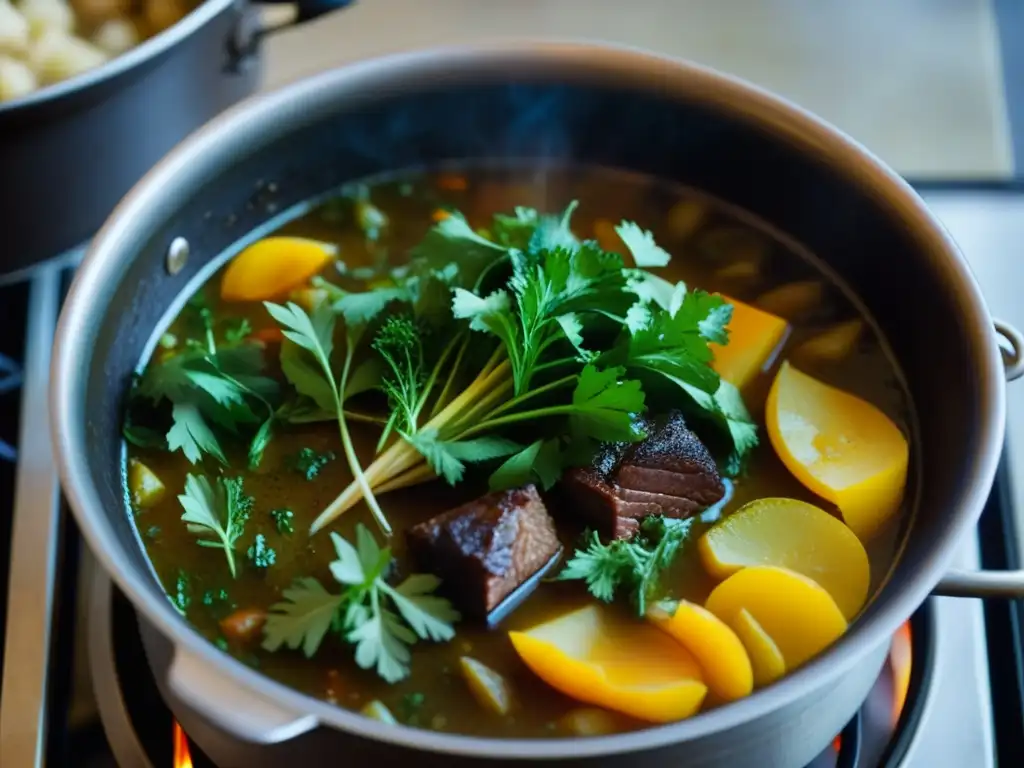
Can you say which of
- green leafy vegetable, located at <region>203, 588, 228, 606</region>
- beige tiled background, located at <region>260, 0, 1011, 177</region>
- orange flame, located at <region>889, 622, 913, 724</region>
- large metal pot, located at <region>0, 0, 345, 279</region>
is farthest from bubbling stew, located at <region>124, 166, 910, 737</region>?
beige tiled background, located at <region>260, 0, 1011, 177</region>

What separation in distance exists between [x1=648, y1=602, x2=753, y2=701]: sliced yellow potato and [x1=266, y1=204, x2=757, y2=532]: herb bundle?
180 mm

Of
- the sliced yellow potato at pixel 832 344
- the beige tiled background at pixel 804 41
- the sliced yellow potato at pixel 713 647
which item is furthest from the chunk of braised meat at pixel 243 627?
the beige tiled background at pixel 804 41

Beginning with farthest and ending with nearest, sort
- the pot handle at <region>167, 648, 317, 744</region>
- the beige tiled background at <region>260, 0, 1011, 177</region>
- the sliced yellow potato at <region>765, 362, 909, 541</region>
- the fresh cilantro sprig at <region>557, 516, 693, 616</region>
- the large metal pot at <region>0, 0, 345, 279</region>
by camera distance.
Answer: the beige tiled background at <region>260, 0, 1011, 177</region>, the large metal pot at <region>0, 0, 345, 279</region>, the sliced yellow potato at <region>765, 362, 909, 541</region>, the fresh cilantro sprig at <region>557, 516, 693, 616</region>, the pot handle at <region>167, 648, 317, 744</region>

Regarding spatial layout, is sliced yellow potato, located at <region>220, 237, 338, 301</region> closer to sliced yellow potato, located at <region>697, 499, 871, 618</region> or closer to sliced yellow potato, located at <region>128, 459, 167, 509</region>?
sliced yellow potato, located at <region>128, 459, 167, 509</region>

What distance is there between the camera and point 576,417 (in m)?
1.10

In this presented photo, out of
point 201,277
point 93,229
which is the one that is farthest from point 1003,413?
point 93,229

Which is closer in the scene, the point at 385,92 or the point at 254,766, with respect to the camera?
the point at 254,766

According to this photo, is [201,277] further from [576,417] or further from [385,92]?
[576,417]

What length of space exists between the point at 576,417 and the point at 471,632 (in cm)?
23

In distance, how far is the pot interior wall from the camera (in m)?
1.18

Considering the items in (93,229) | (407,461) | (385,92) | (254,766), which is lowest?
(254,766)

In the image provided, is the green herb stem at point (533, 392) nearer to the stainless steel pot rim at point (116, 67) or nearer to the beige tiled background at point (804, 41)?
the stainless steel pot rim at point (116, 67)

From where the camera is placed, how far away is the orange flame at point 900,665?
115cm

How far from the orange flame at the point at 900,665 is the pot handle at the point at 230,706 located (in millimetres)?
630
